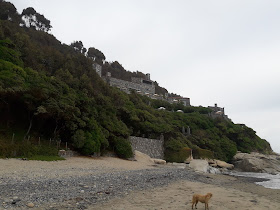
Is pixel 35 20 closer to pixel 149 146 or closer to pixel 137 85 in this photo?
pixel 137 85

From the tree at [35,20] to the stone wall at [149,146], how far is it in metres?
41.0

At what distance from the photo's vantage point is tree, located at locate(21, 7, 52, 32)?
179 ft

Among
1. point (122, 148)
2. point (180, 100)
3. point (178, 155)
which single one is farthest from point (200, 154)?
point (180, 100)

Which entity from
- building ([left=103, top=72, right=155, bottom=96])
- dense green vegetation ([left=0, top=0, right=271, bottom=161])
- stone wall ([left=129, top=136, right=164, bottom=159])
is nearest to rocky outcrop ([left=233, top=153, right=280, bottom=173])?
dense green vegetation ([left=0, top=0, right=271, bottom=161])

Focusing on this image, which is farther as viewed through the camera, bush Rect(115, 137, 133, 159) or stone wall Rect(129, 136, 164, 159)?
stone wall Rect(129, 136, 164, 159)

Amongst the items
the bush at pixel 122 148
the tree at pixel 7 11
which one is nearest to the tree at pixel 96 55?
the tree at pixel 7 11

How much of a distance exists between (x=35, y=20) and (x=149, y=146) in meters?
44.5

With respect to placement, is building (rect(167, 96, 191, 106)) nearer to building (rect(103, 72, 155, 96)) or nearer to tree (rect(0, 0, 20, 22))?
building (rect(103, 72, 155, 96))

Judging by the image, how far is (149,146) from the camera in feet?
121

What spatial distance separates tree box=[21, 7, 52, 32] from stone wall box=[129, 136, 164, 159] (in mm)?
41021

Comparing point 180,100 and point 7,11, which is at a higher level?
point 7,11

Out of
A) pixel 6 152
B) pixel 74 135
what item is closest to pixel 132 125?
pixel 74 135

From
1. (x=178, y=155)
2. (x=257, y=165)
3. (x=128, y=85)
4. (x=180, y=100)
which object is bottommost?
(x=257, y=165)

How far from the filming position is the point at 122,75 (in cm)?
9125
